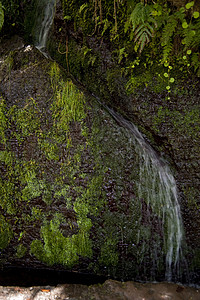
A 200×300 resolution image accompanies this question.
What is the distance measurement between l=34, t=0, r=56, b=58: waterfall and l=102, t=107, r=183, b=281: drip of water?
6.55 feet

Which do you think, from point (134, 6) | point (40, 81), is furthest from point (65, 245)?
point (134, 6)

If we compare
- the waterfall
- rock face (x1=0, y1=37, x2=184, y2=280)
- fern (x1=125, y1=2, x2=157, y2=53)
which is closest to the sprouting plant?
rock face (x1=0, y1=37, x2=184, y2=280)

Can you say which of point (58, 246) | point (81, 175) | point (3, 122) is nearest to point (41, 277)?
point (58, 246)

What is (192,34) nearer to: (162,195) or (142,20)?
(142,20)

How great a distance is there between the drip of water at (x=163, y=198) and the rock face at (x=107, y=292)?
1.77ft

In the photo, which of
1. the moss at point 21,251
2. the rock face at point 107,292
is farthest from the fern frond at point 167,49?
the moss at point 21,251

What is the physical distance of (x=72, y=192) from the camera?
133 inches

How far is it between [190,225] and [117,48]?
2.71 meters

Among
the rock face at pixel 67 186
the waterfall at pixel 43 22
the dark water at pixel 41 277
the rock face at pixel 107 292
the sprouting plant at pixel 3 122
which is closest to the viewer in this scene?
the rock face at pixel 107 292

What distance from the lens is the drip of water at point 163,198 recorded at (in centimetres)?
336

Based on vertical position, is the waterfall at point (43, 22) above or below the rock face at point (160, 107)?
above

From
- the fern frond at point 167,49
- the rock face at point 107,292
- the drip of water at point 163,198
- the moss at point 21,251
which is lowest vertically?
the rock face at point 107,292

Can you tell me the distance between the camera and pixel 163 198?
3400mm

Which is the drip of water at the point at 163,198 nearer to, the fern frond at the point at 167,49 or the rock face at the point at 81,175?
the rock face at the point at 81,175
